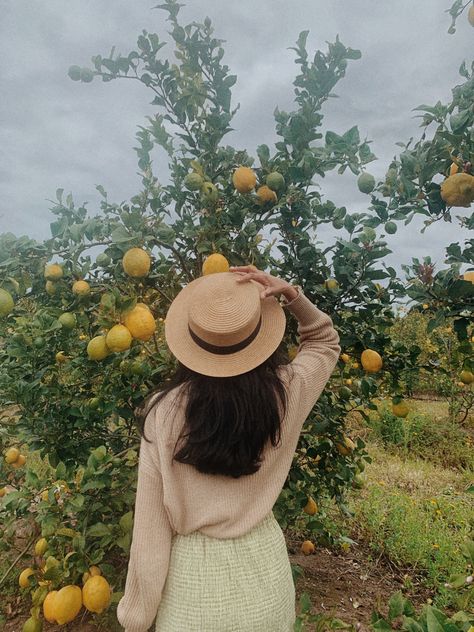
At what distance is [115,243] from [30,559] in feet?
→ 6.92

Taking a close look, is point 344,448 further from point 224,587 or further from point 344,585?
point 224,587

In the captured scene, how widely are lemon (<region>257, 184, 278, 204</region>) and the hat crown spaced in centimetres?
62

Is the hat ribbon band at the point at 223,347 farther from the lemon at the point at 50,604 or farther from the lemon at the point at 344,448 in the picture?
the lemon at the point at 344,448

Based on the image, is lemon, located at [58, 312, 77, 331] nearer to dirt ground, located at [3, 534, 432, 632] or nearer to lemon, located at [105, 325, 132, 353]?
lemon, located at [105, 325, 132, 353]

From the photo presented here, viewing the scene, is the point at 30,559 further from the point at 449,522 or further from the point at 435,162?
the point at 435,162

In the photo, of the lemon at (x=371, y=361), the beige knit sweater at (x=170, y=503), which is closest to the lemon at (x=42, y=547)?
the beige knit sweater at (x=170, y=503)

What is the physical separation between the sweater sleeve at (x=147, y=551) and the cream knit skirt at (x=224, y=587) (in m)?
0.04

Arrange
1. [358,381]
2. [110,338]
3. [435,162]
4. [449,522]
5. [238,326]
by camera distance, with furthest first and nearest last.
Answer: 1. [449,522]
2. [358,381]
3. [110,338]
4. [435,162]
5. [238,326]

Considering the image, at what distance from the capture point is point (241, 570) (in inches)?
44.3

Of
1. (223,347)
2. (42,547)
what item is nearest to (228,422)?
(223,347)

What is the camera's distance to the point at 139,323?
1.47 meters

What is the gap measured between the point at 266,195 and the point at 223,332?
0.76 meters

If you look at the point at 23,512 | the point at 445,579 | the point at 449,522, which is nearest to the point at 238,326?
the point at 23,512

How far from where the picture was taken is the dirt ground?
2.22 meters
